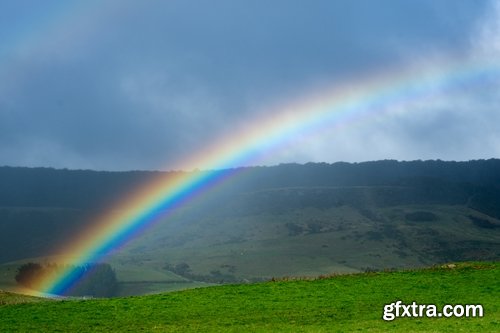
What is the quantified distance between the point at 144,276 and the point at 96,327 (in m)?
125

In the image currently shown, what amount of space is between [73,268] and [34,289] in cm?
2216

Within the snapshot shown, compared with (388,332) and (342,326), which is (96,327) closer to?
(342,326)

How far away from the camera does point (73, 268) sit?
139875mm

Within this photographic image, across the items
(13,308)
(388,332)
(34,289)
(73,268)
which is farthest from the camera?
(73,268)

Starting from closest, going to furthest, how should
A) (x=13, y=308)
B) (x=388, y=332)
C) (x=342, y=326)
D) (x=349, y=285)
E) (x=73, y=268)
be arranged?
(x=388, y=332)
(x=342, y=326)
(x=13, y=308)
(x=349, y=285)
(x=73, y=268)

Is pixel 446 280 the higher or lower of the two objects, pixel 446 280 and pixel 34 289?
the higher

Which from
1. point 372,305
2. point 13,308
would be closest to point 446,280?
point 372,305

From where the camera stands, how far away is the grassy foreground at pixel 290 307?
30.6 m

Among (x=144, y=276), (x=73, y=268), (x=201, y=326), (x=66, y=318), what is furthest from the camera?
(x=144, y=276)

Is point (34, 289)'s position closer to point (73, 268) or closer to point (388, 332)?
point (73, 268)

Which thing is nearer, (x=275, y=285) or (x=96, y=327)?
(x=96, y=327)

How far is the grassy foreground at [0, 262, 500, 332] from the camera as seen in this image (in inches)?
1203

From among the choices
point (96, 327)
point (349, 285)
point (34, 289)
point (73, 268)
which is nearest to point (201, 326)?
point (96, 327)

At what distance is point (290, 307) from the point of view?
37.2m
